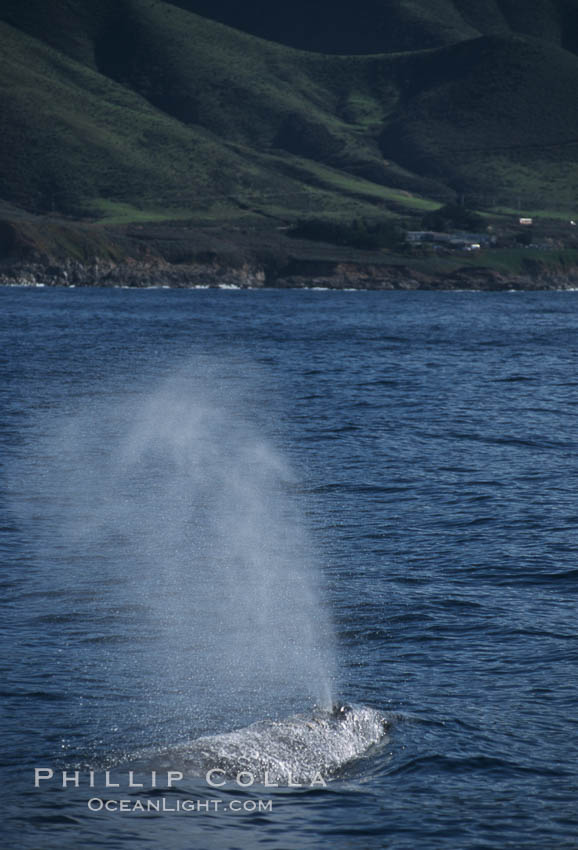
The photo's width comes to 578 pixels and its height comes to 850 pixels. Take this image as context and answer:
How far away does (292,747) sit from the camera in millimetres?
13820

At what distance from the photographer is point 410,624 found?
18844mm

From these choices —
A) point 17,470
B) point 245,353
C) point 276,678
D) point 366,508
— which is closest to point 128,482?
point 17,470

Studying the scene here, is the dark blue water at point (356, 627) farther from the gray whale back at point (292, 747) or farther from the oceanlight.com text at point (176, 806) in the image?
the gray whale back at point (292, 747)

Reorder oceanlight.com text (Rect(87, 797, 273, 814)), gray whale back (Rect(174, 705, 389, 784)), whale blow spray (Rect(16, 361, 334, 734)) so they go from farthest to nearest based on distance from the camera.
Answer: whale blow spray (Rect(16, 361, 334, 734)) < gray whale back (Rect(174, 705, 389, 784)) < oceanlight.com text (Rect(87, 797, 273, 814))

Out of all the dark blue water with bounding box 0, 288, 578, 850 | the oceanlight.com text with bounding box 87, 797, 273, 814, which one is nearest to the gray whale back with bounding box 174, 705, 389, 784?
the dark blue water with bounding box 0, 288, 578, 850

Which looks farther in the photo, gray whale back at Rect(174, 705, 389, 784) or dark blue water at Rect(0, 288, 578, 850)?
gray whale back at Rect(174, 705, 389, 784)

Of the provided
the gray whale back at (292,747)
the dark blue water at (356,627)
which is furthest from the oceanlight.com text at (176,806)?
the gray whale back at (292,747)

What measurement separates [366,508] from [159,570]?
24.6 ft

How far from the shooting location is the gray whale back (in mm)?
13336

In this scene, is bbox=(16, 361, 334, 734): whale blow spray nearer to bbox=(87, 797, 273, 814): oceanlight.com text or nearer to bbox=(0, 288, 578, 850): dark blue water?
bbox=(0, 288, 578, 850): dark blue water

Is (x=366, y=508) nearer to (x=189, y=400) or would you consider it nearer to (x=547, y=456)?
(x=547, y=456)

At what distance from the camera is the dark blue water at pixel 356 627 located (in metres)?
12.4

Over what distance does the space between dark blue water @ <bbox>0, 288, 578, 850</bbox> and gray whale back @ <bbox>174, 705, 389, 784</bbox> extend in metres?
0.27

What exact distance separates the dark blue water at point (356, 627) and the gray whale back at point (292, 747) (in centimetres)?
27
